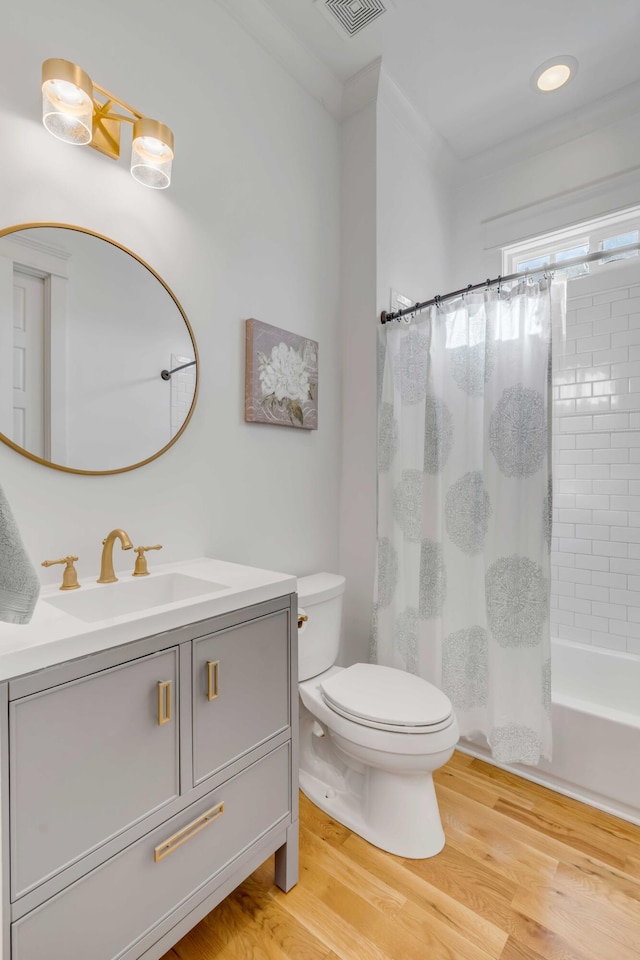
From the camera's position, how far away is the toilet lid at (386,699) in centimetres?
139

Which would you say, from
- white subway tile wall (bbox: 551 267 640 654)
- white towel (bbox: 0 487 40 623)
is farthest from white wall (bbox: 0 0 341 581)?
white subway tile wall (bbox: 551 267 640 654)

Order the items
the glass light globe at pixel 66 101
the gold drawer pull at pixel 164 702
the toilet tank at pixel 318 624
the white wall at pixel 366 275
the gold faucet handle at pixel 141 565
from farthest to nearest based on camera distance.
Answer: the white wall at pixel 366 275 → the toilet tank at pixel 318 624 → the gold faucet handle at pixel 141 565 → the glass light globe at pixel 66 101 → the gold drawer pull at pixel 164 702

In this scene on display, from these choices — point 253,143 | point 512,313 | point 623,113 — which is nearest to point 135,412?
point 253,143

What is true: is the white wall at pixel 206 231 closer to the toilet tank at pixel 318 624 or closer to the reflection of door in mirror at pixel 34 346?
the reflection of door in mirror at pixel 34 346

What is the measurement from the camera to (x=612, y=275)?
2.24 m

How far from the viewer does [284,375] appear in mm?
1853

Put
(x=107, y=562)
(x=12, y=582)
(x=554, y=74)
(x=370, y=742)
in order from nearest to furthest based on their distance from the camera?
(x=12, y=582), (x=107, y=562), (x=370, y=742), (x=554, y=74)

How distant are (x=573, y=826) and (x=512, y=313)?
1.82 meters

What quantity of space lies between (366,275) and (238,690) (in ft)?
5.87

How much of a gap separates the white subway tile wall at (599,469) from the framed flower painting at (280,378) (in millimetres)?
1182

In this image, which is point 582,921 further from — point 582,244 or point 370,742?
point 582,244

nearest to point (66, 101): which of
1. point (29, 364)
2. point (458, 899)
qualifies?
point (29, 364)

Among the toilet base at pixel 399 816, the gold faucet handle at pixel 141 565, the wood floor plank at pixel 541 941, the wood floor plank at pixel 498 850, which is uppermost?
the gold faucet handle at pixel 141 565

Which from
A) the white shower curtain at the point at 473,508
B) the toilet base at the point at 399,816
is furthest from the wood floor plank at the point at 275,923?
the white shower curtain at the point at 473,508
